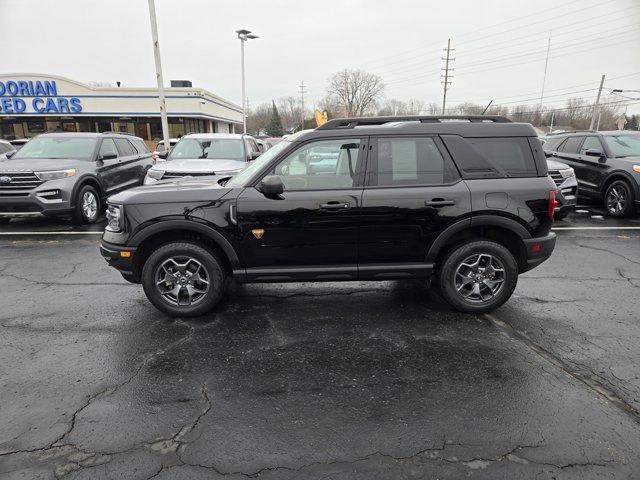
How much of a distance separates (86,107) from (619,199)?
129ft

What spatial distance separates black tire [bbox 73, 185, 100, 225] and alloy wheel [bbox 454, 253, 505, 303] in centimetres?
770

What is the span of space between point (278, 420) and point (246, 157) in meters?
7.99

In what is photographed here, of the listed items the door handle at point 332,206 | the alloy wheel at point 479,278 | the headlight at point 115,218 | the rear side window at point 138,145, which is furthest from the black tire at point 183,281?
the rear side window at point 138,145

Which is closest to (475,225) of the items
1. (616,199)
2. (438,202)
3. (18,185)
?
(438,202)

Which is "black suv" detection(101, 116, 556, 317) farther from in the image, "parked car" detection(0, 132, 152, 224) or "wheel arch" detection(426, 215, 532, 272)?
"parked car" detection(0, 132, 152, 224)

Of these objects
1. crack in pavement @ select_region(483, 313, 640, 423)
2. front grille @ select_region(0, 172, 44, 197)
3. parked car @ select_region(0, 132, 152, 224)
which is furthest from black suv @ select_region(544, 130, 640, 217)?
front grille @ select_region(0, 172, 44, 197)

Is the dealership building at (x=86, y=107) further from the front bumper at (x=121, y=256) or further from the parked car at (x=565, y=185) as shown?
the front bumper at (x=121, y=256)

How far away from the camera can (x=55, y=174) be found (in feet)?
27.4

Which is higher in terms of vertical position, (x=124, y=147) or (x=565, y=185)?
(x=124, y=147)

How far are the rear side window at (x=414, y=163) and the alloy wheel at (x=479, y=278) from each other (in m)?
0.89

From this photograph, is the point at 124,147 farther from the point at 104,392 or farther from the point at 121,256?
the point at 104,392

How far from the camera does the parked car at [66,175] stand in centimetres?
815

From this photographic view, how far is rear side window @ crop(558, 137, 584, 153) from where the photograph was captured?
1072 cm

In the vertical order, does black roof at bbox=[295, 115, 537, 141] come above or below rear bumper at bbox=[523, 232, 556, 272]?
above
